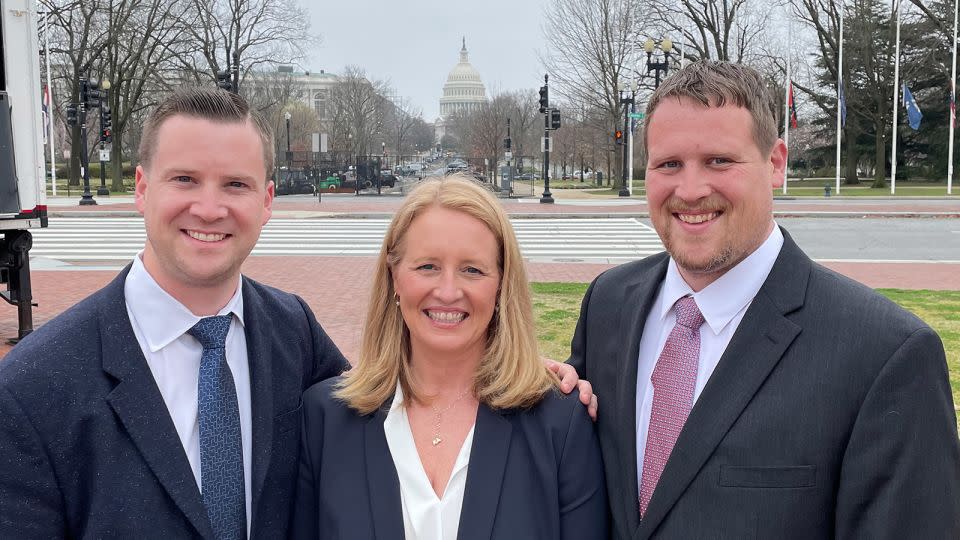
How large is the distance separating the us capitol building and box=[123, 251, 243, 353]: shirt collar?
160m

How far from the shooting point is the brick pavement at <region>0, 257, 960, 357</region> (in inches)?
431

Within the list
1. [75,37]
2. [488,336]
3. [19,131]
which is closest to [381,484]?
[488,336]

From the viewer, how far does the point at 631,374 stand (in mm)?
2570

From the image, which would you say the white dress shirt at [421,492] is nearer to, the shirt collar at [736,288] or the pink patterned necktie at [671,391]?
the pink patterned necktie at [671,391]

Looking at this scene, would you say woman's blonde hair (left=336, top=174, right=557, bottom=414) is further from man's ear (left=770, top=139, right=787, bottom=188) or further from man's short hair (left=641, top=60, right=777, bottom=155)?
man's ear (left=770, top=139, right=787, bottom=188)

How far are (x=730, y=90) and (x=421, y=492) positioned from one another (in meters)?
1.47

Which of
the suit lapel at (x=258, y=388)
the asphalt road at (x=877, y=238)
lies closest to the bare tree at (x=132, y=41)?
the asphalt road at (x=877, y=238)

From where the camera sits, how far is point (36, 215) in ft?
28.4

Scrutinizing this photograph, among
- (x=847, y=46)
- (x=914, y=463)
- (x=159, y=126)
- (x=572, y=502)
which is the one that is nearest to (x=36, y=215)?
(x=159, y=126)

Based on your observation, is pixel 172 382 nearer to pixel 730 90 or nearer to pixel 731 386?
pixel 731 386

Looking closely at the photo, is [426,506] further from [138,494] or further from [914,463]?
[914,463]

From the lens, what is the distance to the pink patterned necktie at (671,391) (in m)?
2.40

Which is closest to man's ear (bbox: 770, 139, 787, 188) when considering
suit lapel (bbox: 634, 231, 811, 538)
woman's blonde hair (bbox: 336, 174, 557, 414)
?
suit lapel (bbox: 634, 231, 811, 538)

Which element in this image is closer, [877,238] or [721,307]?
[721,307]
